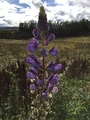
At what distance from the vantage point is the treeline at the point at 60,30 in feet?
384

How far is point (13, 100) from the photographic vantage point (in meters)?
8.52

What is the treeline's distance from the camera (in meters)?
117

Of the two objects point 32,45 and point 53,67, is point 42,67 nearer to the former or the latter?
point 53,67

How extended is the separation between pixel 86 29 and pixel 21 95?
120159 millimetres

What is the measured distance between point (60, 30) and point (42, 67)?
11416 centimetres

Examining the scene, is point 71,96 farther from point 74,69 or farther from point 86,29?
point 86,29

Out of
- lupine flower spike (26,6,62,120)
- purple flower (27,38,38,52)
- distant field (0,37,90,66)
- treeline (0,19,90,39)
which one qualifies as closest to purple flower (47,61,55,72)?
lupine flower spike (26,6,62,120)

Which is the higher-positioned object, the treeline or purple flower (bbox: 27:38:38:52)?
purple flower (bbox: 27:38:38:52)

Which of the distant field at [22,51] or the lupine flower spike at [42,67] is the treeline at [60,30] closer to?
the distant field at [22,51]

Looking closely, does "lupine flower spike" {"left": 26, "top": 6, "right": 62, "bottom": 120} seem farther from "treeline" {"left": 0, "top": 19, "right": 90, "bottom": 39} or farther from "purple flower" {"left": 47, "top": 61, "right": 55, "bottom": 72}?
"treeline" {"left": 0, "top": 19, "right": 90, "bottom": 39}

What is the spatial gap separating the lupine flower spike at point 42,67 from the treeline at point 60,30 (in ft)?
359

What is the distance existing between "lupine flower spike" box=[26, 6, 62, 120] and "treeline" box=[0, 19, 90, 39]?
109 m

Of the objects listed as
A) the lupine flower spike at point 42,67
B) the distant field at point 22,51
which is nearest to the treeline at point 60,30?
the distant field at point 22,51

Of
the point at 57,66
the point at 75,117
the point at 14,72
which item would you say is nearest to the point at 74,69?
the point at 14,72
